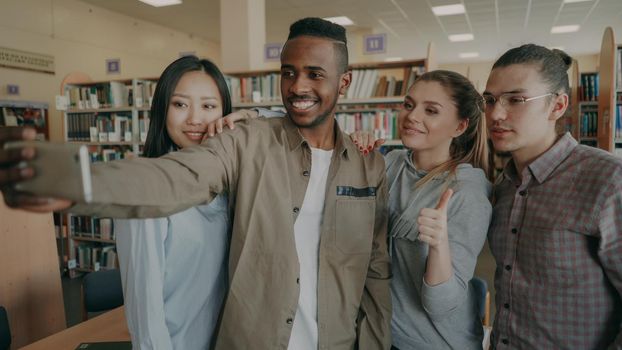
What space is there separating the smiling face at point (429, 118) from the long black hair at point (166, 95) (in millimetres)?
695

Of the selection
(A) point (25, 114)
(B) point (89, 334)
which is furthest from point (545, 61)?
(A) point (25, 114)

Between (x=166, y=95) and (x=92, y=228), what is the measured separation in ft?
16.6

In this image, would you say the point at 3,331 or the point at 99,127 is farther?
the point at 99,127

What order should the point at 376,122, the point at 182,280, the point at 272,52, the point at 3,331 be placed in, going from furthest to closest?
the point at 272,52, the point at 376,122, the point at 3,331, the point at 182,280

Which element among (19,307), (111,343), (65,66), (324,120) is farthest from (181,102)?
(65,66)

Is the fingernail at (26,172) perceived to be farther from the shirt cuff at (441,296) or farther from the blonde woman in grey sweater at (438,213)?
the shirt cuff at (441,296)

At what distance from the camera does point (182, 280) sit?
4.24 feet

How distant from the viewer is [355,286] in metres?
1.34

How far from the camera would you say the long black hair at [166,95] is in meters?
1.52

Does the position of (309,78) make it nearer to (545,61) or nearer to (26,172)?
(545,61)

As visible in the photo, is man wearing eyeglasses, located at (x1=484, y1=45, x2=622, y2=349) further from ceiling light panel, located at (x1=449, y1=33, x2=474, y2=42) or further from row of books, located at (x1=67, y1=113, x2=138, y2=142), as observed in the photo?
ceiling light panel, located at (x1=449, y1=33, x2=474, y2=42)

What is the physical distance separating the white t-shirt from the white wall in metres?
7.20

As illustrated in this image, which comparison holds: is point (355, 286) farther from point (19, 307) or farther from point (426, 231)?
point (19, 307)

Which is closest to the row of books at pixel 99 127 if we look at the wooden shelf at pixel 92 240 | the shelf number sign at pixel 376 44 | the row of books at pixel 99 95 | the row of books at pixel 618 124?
the row of books at pixel 99 95
